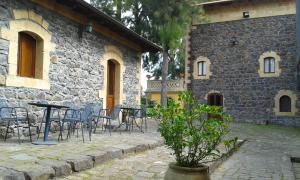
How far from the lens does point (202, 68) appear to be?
19.1 metres

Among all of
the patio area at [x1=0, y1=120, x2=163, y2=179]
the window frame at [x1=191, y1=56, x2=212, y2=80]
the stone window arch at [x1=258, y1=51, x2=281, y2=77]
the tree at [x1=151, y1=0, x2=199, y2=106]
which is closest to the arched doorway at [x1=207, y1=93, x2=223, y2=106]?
the window frame at [x1=191, y1=56, x2=212, y2=80]

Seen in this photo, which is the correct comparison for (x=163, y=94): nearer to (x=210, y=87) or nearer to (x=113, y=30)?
(x=210, y=87)

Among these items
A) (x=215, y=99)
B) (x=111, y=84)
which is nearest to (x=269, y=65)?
(x=215, y=99)

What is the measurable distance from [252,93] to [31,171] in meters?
15.6

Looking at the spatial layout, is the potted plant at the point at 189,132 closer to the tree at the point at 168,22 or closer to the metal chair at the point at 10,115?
the metal chair at the point at 10,115

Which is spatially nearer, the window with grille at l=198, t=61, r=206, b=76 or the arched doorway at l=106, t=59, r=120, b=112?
the arched doorway at l=106, t=59, r=120, b=112

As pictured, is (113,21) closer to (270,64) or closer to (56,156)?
(56,156)

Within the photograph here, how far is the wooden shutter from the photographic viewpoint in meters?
6.70

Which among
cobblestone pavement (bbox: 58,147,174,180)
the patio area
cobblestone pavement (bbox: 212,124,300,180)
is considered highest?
the patio area

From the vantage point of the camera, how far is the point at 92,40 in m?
8.74

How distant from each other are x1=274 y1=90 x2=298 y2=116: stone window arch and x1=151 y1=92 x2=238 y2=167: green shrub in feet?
48.0

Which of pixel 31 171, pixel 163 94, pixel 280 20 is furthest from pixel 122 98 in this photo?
pixel 280 20

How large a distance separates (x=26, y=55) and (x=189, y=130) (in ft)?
15.3

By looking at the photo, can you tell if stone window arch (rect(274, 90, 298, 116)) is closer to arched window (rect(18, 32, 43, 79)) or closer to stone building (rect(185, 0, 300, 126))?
stone building (rect(185, 0, 300, 126))
